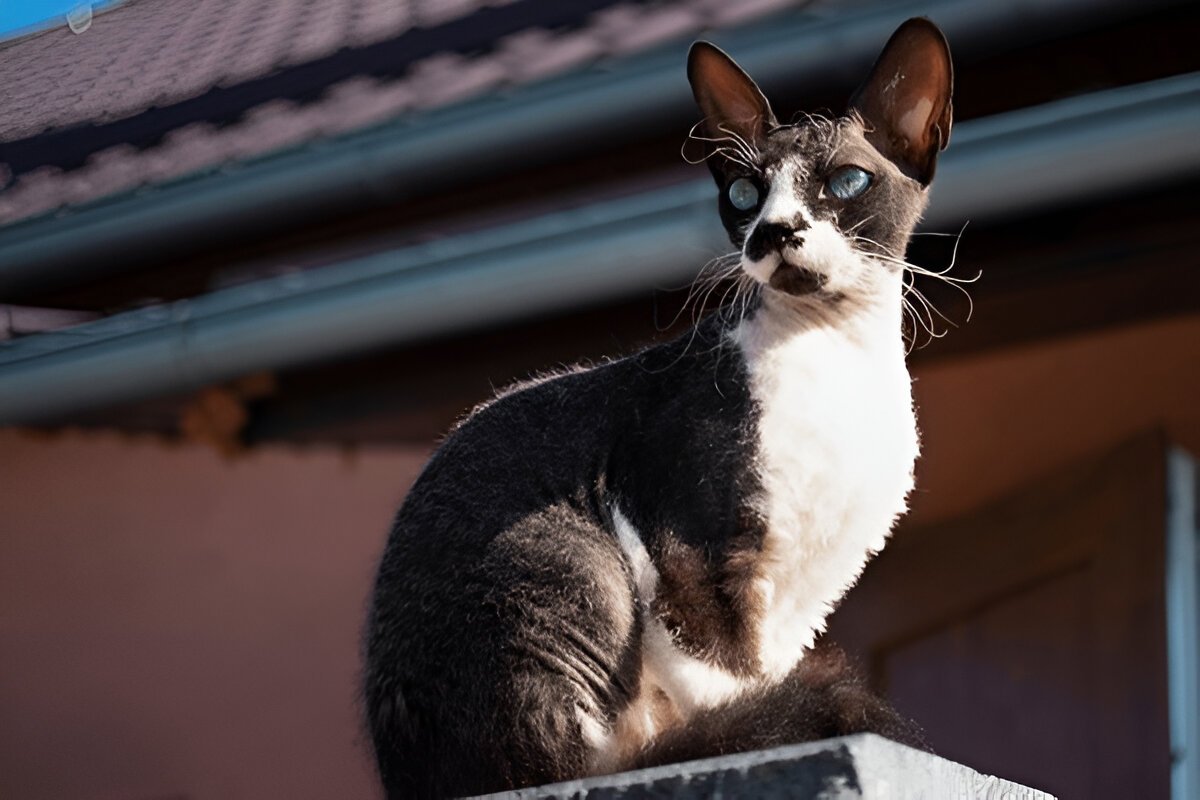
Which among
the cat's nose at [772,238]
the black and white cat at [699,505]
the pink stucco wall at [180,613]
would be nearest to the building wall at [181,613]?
the pink stucco wall at [180,613]

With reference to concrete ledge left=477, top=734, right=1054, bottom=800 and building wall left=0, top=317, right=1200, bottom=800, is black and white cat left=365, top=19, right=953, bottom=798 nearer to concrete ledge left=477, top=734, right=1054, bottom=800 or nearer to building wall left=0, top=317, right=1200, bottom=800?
concrete ledge left=477, top=734, right=1054, bottom=800

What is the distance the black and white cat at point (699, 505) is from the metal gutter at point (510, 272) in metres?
0.98

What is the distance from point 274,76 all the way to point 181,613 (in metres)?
1.31

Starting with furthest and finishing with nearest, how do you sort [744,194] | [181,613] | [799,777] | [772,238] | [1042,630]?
1. [181,613]
2. [1042,630]
3. [744,194]
4. [772,238]
5. [799,777]

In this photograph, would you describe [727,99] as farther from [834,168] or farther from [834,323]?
[834,323]

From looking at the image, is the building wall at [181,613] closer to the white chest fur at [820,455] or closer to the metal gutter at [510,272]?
the metal gutter at [510,272]

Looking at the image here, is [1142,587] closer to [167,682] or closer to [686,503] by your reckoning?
[686,503]

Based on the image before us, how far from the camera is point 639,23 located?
311 centimetres

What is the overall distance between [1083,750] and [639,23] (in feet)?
5.34

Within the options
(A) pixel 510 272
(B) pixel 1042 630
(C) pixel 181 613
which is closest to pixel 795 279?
(A) pixel 510 272

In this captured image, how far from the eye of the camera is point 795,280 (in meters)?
1.62

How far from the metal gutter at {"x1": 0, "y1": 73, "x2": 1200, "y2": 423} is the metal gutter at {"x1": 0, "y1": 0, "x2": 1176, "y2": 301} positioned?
0.46ft

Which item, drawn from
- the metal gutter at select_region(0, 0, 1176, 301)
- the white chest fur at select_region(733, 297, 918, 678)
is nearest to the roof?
the metal gutter at select_region(0, 0, 1176, 301)

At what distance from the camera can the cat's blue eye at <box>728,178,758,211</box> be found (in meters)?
1.68
